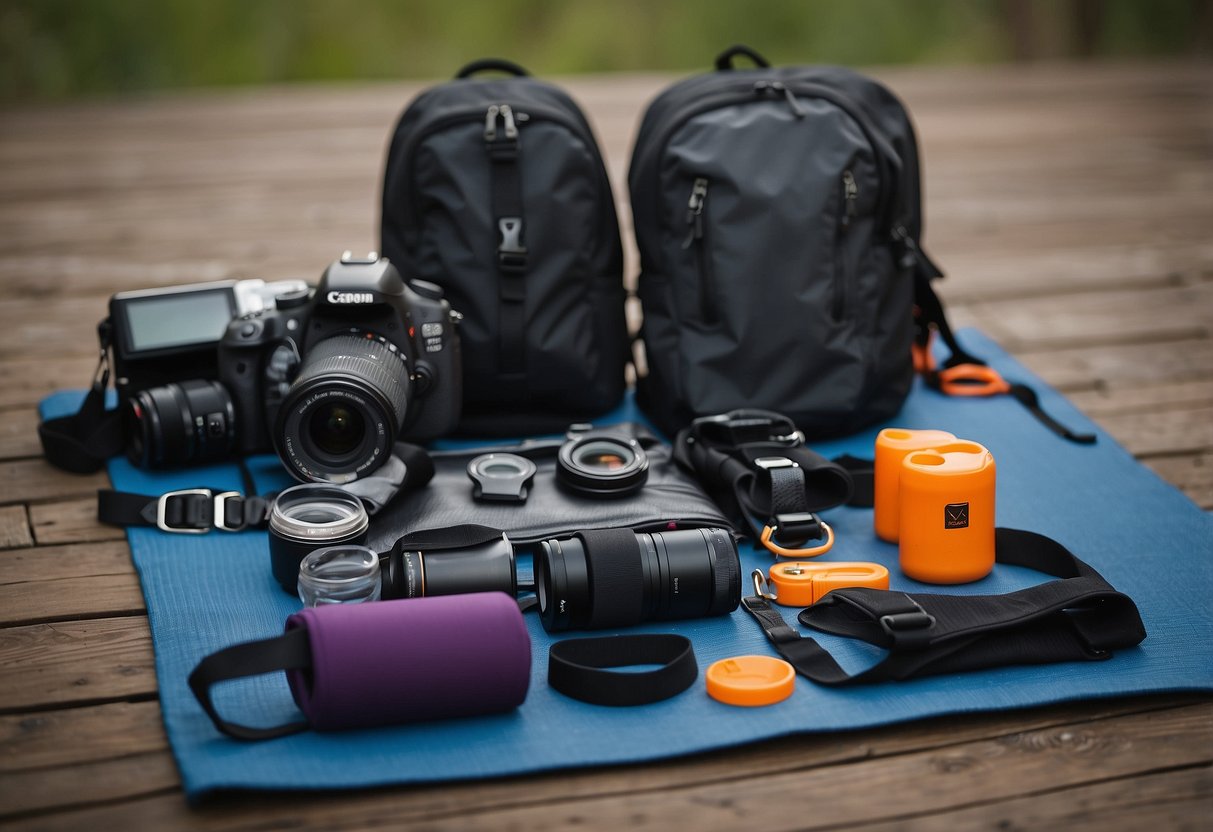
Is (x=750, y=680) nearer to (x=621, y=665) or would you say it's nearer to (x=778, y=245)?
(x=621, y=665)

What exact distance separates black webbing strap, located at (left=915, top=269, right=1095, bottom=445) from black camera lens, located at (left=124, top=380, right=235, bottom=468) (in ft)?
5.05

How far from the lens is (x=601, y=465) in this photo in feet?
8.04

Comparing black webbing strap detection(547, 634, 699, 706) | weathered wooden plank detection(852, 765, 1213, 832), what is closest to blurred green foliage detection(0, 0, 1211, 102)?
black webbing strap detection(547, 634, 699, 706)

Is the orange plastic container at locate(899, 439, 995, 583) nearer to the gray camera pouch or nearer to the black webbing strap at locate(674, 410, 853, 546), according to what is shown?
the black webbing strap at locate(674, 410, 853, 546)

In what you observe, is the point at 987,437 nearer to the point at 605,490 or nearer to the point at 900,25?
the point at 605,490

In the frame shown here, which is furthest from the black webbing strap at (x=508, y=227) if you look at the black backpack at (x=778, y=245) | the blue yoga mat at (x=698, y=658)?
the blue yoga mat at (x=698, y=658)

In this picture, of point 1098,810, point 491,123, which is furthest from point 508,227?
point 1098,810

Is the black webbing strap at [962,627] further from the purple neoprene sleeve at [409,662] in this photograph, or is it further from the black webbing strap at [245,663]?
the black webbing strap at [245,663]

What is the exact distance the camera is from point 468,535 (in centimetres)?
207

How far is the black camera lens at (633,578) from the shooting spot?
198 centimetres

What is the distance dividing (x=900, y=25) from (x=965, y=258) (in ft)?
13.3

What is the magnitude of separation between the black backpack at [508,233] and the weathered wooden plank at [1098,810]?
4.61 feet

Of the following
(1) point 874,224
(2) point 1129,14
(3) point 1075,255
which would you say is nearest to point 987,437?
→ (1) point 874,224

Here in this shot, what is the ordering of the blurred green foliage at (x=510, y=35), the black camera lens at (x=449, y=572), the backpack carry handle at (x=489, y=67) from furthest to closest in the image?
the blurred green foliage at (x=510, y=35), the backpack carry handle at (x=489, y=67), the black camera lens at (x=449, y=572)
